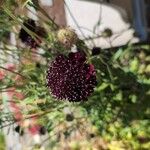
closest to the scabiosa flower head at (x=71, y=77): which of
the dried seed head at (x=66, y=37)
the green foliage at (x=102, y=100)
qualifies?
the dried seed head at (x=66, y=37)

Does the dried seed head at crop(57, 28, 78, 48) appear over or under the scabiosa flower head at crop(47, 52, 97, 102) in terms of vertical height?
over

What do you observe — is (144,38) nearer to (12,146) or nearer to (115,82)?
(115,82)

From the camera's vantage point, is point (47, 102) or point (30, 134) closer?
point (47, 102)

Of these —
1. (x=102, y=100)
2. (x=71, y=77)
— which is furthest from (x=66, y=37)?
(x=102, y=100)

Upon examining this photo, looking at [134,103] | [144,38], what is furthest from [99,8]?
[134,103]

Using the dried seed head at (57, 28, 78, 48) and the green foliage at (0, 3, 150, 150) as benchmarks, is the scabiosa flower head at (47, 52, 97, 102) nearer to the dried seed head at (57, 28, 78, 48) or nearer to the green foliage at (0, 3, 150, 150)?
the dried seed head at (57, 28, 78, 48)

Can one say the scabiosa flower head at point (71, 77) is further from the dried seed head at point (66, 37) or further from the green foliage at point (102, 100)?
the green foliage at point (102, 100)

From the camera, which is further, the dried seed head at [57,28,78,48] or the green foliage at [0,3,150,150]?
the green foliage at [0,3,150,150]

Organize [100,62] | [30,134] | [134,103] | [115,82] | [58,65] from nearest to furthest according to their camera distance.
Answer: [58,65], [100,62], [115,82], [134,103], [30,134]

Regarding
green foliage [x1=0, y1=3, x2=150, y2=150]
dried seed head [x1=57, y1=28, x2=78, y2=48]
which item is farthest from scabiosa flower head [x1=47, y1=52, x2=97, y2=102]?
green foliage [x1=0, y1=3, x2=150, y2=150]
